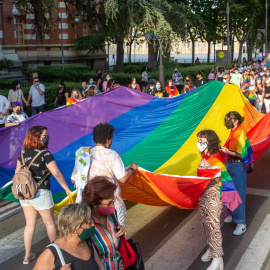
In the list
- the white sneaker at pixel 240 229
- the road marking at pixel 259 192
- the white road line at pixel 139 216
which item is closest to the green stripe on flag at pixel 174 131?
the white road line at pixel 139 216

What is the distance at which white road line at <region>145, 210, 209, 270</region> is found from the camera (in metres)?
5.89

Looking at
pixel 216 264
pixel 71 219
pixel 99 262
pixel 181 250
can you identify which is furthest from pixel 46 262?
pixel 181 250

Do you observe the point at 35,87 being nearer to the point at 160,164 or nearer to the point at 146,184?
the point at 160,164

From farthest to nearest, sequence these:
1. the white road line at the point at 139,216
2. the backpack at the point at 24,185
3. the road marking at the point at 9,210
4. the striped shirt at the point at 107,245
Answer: the road marking at the point at 9,210 < the white road line at the point at 139,216 < the backpack at the point at 24,185 < the striped shirt at the point at 107,245

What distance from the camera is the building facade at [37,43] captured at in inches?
1233

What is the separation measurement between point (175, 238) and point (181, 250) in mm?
422

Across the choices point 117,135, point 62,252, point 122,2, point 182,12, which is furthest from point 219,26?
point 62,252

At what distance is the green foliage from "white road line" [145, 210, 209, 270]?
23.7 m

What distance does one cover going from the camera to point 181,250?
20.7ft

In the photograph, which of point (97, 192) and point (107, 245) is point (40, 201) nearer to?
point (97, 192)

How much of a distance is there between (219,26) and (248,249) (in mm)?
43608

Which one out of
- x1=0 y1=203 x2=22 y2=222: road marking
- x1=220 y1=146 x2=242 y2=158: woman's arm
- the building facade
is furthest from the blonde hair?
the building facade

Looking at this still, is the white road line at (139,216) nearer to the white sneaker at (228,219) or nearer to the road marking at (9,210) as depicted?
the white sneaker at (228,219)

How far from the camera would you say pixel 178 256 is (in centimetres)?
612
